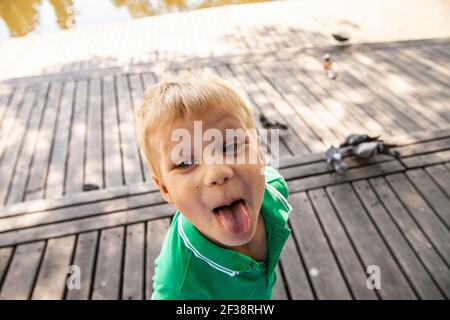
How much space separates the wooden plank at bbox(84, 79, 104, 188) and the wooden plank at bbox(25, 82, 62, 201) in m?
0.36

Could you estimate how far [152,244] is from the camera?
2402 millimetres

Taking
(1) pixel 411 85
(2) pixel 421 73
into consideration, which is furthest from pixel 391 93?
(2) pixel 421 73

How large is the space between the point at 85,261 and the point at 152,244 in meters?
0.44

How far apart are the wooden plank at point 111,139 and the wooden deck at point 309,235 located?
22cm

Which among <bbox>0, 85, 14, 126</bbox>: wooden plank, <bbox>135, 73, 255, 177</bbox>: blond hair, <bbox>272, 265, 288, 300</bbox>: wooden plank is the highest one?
<bbox>135, 73, 255, 177</bbox>: blond hair

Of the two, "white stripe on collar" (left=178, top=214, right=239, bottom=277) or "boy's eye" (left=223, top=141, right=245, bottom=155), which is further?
"white stripe on collar" (left=178, top=214, right=239, bottom=277)

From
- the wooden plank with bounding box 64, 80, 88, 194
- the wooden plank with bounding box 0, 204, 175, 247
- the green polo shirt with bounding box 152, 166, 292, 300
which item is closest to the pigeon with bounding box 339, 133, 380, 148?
the wooden plank with bounding box 0, 204, 175, 247

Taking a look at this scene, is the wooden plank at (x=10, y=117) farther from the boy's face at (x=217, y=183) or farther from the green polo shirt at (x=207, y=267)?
the boy's face at (x=217, y=183)

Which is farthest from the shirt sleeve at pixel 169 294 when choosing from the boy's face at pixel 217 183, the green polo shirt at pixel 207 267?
the boy's face at pixel 217 183

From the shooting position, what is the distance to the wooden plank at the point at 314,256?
2.10 meters

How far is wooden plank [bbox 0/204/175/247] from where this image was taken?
2488mm

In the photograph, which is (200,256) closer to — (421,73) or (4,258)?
(4,258)

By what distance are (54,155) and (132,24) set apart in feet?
14.0

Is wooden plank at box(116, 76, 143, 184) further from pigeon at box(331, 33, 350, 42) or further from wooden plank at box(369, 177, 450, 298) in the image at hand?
pigeon at box(331, 33, 350, 42)
